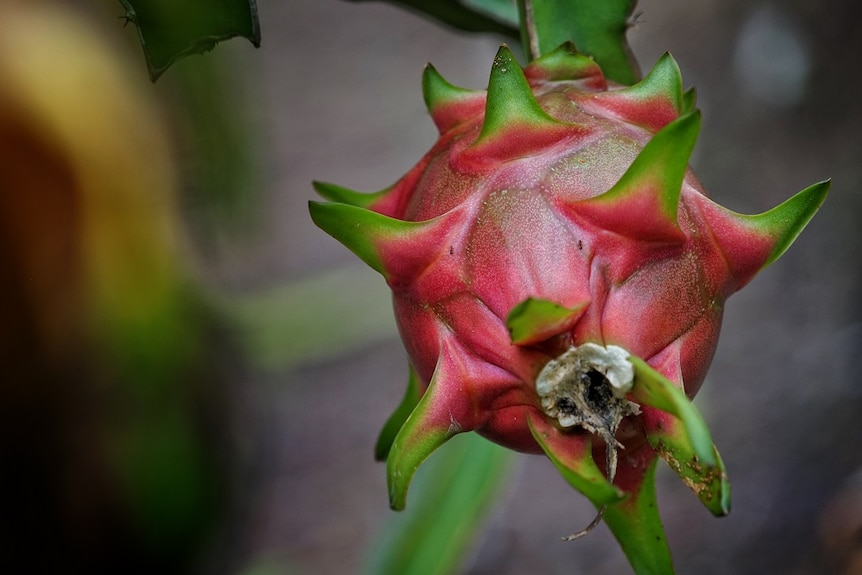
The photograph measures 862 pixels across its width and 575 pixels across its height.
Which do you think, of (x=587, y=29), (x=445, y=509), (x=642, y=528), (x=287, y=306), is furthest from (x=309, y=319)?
(x=642, y=528)

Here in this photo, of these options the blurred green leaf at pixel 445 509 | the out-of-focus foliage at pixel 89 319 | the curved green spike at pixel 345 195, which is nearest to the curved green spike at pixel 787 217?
the curved green spike at pixel 345 195

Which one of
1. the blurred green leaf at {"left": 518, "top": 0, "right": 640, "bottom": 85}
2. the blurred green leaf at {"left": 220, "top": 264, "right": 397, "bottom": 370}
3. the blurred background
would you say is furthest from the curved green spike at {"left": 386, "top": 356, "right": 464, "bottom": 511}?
the blurred green leaf at {"left": 220, "top": 264, "right": 397, "bottom": 370}

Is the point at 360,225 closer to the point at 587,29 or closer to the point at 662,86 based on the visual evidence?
the point at 662,86

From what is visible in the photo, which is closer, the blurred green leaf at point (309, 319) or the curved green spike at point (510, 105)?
the curved green spike at point (510, 105)

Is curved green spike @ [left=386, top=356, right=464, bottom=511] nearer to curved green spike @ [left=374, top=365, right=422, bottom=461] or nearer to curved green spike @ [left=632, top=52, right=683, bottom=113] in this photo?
curved green spike @ [left=374, top=365, right=422, bottom=461]

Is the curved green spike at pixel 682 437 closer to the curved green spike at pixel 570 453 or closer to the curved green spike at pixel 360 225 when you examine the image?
the curved green spike at pixel 570 453

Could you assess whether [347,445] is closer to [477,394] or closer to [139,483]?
[139,483]
